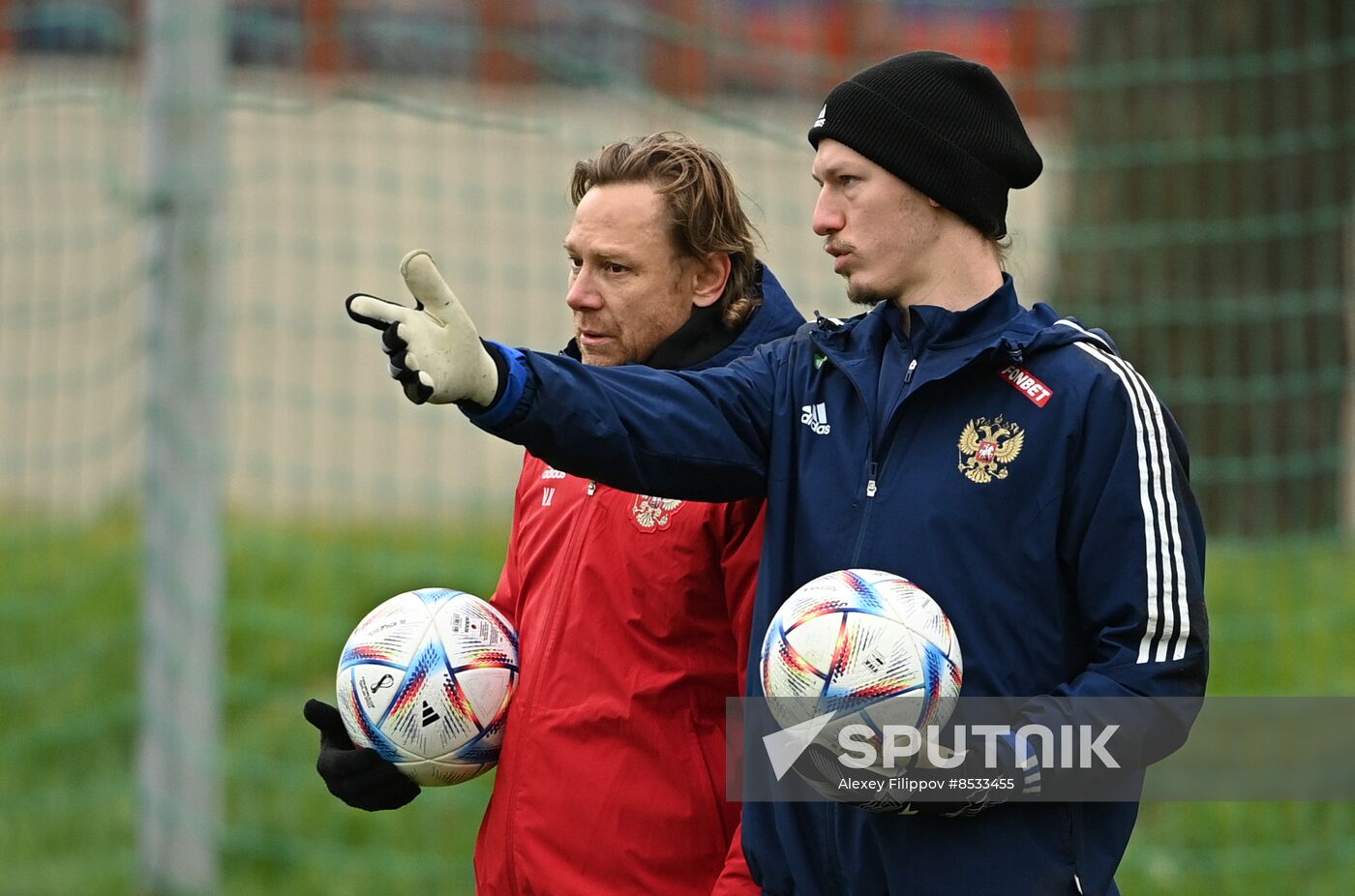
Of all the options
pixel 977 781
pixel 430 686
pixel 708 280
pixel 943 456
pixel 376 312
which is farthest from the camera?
pixel 708 280

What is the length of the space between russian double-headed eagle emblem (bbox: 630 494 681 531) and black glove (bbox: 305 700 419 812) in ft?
1.94

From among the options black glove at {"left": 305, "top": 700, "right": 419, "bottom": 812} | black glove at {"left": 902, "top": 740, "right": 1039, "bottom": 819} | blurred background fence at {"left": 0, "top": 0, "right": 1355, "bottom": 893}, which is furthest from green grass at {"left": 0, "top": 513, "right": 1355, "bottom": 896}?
black glove at {"left": 902, "top": 740, "right": 1039, "bottom": 819}

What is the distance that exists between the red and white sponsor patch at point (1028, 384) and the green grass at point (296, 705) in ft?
11.4

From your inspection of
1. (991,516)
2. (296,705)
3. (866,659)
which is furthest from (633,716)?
(296,705)

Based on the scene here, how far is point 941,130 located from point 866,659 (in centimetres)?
82

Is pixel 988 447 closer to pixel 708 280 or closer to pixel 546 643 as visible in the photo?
pixel 708 280

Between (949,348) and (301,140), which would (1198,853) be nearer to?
(949,348)

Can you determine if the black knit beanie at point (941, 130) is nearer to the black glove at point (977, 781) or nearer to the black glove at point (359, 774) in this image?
the black glove at point (977, 781)

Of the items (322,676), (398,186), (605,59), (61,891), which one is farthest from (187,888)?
(605,59)

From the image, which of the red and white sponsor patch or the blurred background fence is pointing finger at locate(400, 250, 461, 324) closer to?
the red and white sponsor patch

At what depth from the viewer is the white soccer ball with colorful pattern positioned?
8.47 ft

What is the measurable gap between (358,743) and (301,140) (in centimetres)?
459

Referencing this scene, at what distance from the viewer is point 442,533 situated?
24.2 feet

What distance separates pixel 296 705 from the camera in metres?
7.22
